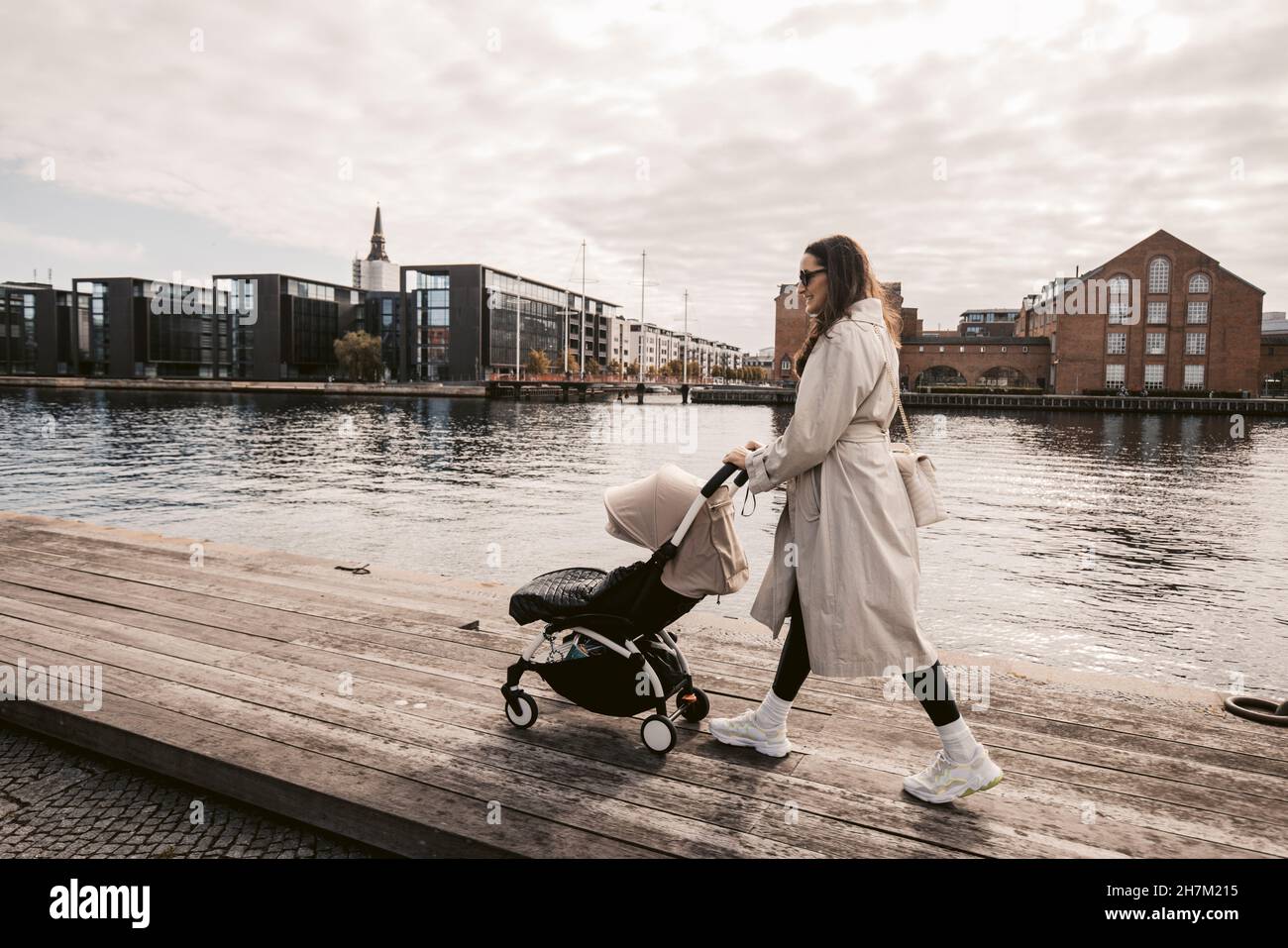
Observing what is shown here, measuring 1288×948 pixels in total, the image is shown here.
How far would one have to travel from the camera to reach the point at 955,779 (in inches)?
116

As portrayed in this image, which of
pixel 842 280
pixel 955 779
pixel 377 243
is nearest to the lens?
pixel 955 779

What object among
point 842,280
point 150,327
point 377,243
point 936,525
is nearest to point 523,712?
point 842,280

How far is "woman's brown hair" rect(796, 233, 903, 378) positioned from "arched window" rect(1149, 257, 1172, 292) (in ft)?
308

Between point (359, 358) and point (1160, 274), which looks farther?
point (359, 358)

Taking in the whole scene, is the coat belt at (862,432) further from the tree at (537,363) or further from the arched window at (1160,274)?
the tree at (537,363)

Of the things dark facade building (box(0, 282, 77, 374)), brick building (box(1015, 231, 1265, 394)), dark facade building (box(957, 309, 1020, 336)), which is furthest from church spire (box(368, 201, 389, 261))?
brick building (box(1015, 231, 1265, 394))

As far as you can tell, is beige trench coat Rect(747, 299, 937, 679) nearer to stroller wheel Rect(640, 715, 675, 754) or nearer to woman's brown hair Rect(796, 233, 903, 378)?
woman's brown hair Rect(796, 233, 903, 378)

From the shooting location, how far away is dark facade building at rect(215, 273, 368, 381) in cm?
10488

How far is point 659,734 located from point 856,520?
1.20 meters

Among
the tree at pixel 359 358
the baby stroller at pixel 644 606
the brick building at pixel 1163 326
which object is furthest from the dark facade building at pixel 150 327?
the baby stroller at pixel 644 606

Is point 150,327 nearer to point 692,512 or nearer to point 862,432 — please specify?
point 692,512

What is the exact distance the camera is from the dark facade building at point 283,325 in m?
105

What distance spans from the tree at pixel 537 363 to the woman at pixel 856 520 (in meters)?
109
